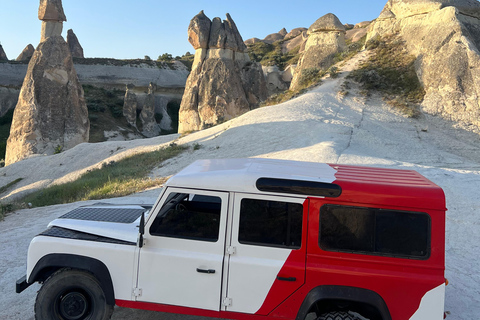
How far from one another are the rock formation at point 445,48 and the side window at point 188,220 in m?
14.3

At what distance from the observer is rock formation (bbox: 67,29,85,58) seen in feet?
186

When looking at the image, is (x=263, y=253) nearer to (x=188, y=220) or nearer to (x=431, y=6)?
(x=188, y=220)

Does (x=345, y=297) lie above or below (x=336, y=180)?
below

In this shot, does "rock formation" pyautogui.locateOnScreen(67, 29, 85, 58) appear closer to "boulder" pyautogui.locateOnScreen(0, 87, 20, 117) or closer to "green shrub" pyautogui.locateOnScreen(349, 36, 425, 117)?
"boulder" pyautogui.locateOnScreen(0, 87, 20, 117)

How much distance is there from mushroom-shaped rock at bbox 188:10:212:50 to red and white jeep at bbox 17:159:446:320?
27070mm

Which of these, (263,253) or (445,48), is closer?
(263,253)

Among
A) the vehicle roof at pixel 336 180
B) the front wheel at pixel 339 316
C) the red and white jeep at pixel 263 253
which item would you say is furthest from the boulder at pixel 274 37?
the front wheel at pixel 339 316

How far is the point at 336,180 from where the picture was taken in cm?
324

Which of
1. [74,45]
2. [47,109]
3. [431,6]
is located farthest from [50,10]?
[74,45]

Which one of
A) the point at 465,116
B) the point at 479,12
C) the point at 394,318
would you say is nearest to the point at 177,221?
the point at 394,318

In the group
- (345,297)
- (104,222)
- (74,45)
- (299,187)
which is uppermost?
(74,45)

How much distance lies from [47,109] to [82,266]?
2721cm

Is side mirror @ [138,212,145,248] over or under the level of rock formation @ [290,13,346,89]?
under

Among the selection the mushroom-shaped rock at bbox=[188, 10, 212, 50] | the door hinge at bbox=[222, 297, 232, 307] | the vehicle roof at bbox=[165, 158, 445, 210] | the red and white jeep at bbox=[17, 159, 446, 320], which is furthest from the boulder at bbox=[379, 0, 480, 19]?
the door hinge at bbox=[222, 297, 232, 307]
